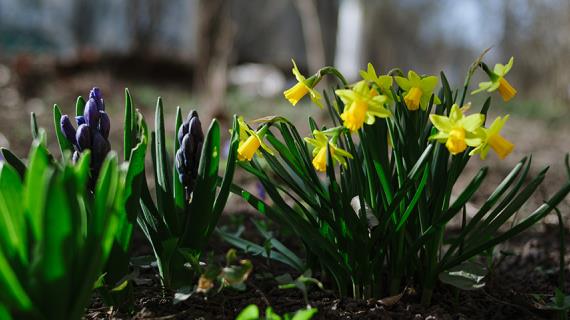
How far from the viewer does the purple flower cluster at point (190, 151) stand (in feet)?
3.74

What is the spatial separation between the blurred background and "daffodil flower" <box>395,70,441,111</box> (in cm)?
307

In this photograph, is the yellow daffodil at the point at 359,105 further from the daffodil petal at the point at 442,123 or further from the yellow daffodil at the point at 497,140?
the yellow daffodil at the point at 497,140

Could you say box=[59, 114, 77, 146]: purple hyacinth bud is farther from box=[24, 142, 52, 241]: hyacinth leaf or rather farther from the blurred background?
the blurred background

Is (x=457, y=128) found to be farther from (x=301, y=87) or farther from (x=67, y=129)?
(x=67, y=129)

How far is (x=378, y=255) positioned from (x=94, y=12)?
21.0m

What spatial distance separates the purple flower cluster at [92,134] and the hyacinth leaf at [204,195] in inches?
7.8

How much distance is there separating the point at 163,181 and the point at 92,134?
173 mm

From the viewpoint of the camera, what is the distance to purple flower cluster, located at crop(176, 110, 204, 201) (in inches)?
44.8

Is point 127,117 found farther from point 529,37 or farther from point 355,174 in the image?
point 529,37

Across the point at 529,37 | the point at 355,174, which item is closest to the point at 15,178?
the point at 355,174

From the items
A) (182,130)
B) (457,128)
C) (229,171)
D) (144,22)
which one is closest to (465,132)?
(457,128)

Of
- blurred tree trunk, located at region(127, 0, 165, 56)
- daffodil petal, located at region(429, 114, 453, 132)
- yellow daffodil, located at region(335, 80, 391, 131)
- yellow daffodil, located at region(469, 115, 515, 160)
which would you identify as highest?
blurred tree trunk, located at region(127, 0, 165, 56)

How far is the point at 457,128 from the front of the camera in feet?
3.31

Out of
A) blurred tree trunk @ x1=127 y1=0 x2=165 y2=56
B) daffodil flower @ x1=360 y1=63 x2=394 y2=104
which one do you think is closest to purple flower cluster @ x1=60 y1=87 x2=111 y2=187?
daffodil flower @ x1=360 y1=63 x2=394 y2=104
